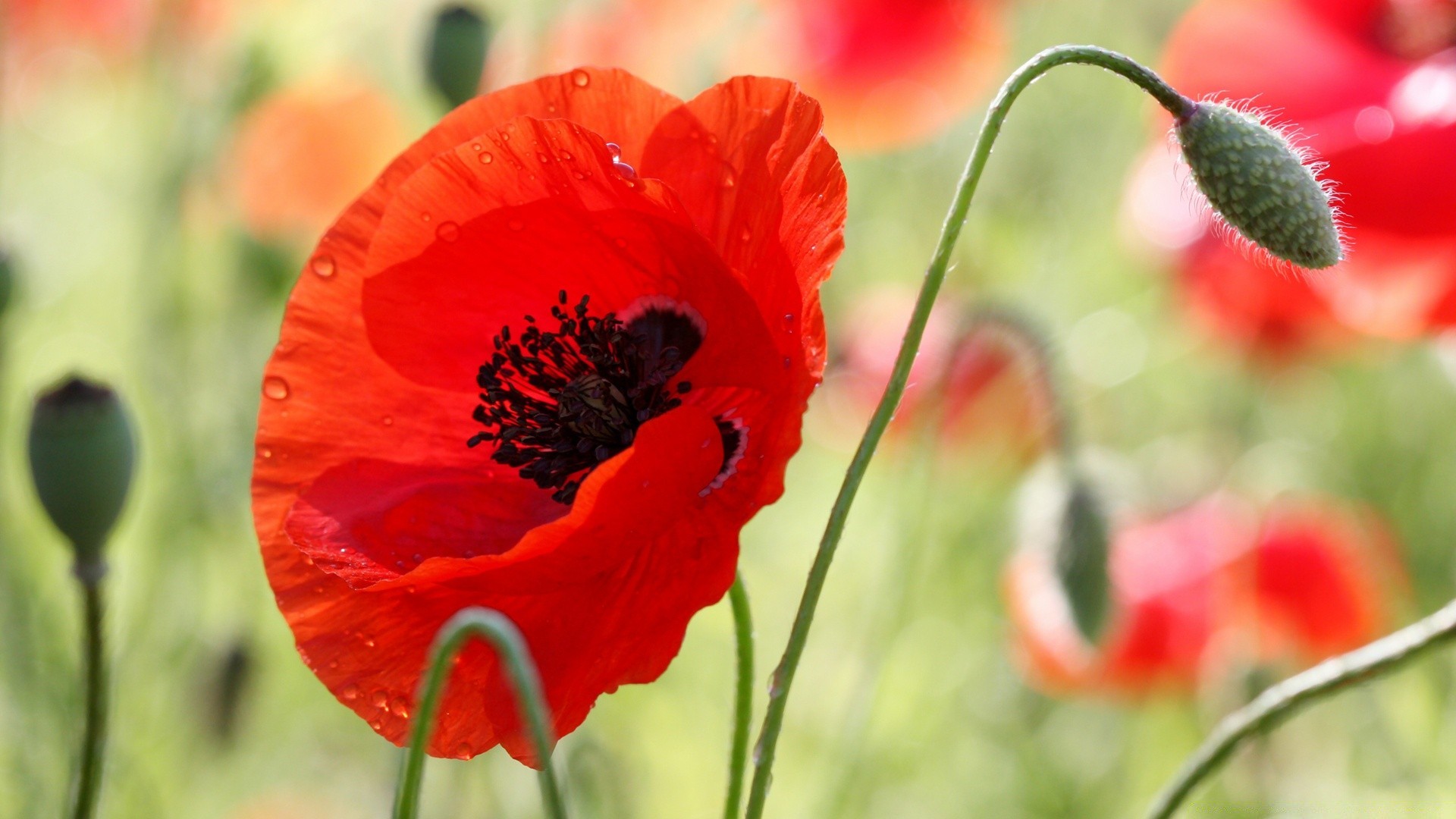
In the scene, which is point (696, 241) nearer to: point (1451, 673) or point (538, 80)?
point (538, 80)

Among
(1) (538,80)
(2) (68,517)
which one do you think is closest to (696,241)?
(1) (538,80)

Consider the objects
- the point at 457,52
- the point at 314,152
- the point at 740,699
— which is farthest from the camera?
Result: the point at 314,152

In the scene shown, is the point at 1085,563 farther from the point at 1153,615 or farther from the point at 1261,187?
the point at 1261,187

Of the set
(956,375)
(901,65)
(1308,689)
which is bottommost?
(1308,689)

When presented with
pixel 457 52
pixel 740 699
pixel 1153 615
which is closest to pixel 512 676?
pixel 740 699

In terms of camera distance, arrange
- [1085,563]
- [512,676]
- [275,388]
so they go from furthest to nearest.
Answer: [1085,563] < [275,388] < [512,676]

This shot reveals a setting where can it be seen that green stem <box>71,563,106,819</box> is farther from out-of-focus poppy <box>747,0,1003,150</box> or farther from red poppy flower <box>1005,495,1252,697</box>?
out-of-focus poppy <box>747,0,1003,150</box>

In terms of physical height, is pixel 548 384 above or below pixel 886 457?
below
